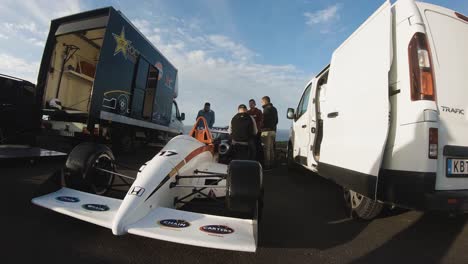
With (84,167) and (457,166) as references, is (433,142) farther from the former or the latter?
(84,167)

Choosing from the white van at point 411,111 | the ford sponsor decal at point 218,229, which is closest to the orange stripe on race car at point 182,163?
the ford sponsor decal at point 218,229

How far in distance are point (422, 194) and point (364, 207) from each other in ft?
2.82

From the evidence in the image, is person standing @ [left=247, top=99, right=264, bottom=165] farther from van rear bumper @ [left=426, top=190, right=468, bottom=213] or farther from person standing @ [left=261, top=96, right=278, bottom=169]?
van rear bumper @ [left=426, top=190, right=468, bottom=213]

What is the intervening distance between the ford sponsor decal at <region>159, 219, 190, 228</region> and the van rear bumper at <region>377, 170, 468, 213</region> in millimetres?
1699

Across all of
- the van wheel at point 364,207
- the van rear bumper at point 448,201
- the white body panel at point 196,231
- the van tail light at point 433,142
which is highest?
the van tail light at point 433,142

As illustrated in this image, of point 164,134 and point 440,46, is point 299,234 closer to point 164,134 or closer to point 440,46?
point 440,46

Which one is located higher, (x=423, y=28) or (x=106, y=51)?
(x=106, y=51)

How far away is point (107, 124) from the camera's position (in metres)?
6.91

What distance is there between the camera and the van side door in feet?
15.6

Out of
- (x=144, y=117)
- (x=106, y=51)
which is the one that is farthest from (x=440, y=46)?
(x=144, y=117)

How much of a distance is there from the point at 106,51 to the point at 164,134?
17.3ft

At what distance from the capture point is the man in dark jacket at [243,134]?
572 cm

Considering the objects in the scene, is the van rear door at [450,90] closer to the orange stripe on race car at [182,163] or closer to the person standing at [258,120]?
the orange stripe on race car at [182,163]

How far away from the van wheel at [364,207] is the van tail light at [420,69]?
116cm
